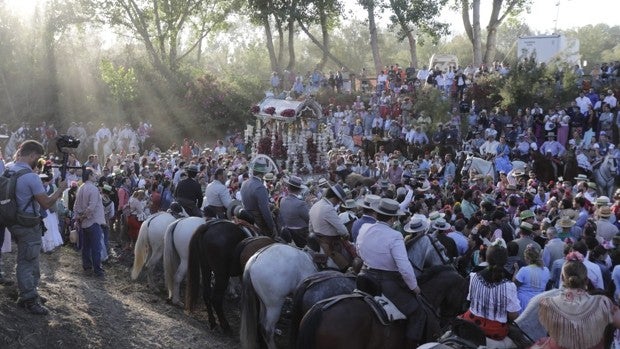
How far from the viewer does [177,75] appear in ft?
128

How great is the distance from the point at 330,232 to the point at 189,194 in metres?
4.63

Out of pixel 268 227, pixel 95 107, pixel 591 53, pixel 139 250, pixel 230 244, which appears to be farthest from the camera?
pixel 591 53

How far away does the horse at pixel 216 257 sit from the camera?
9.87 metres

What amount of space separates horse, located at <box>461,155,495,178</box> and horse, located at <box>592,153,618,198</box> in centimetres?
276

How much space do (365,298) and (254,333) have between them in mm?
2236

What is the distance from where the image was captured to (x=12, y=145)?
31391 mm

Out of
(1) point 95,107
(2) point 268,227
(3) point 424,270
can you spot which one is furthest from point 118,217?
(1) point 95,107

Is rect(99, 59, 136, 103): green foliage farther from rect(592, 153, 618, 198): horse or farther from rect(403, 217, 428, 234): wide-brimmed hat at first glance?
rect(403, 217, 428, 234): wide-brimmed hat

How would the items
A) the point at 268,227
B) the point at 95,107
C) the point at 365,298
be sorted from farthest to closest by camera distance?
the point at 95,107 < the point at 268,227 < the point at 365,298

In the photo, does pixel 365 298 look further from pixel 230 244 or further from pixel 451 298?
pixel 230 244

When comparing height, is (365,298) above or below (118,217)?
above

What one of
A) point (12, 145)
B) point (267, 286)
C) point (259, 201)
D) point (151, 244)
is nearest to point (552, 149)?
point (259, 201)

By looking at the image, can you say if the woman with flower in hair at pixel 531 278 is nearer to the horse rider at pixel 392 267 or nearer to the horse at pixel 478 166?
the horse rider at pixel 392 267

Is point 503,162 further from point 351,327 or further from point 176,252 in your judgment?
point 351,327
